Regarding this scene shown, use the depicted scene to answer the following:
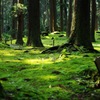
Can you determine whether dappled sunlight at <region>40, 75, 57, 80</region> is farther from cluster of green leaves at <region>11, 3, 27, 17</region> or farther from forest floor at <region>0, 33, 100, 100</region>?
cluster of green leaves at <region>11, 3, 27, 17</region>

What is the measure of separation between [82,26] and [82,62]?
4826mm

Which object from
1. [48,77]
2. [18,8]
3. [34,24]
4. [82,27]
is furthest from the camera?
[18,8]

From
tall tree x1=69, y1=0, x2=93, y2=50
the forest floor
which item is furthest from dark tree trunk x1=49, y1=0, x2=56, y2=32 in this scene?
the forest floor

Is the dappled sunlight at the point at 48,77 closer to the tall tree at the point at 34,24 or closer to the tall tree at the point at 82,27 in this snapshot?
the tall tree at the point at 82,27

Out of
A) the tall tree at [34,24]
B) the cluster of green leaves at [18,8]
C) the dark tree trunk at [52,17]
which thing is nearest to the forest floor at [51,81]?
the tall tree at [34,24]

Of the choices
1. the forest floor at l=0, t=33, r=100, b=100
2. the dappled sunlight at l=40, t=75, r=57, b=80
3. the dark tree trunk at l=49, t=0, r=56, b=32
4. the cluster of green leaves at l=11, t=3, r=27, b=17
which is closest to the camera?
the forest floor at l=0, t=33, r=100, b=100

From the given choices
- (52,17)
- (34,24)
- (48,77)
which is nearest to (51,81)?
(48,77)

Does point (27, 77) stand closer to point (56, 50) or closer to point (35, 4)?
point (56, 50)

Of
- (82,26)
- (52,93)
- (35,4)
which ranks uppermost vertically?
(35,4)

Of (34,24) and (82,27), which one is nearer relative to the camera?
(82,27)

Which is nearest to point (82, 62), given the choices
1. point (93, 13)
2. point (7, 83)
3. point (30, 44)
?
point (7, 83)

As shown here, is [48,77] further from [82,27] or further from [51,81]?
[82,27]

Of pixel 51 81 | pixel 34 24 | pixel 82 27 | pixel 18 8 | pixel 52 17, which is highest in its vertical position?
pixel 18 8

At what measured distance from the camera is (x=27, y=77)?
360 inches
